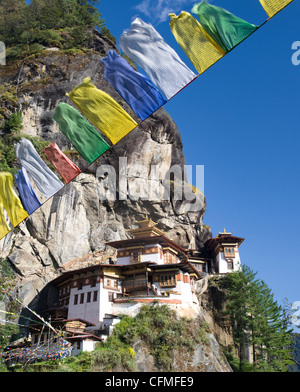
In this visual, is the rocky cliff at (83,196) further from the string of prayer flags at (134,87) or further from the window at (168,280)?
the string of prayer flags at (134,87)

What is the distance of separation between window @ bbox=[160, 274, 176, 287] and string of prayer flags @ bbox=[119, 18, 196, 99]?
1023 inches

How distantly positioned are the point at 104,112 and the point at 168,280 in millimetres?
25342

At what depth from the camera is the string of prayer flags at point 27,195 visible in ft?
48.1

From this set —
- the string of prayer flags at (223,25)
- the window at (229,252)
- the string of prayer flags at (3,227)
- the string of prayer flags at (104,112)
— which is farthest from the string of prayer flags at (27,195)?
the window at (229,252)

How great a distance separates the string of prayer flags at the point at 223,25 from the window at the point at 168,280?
89.3ft

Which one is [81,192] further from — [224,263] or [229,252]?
[229,252]

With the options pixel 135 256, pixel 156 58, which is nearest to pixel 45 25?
pixel 135 256

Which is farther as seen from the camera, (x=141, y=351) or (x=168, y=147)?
(x=168, y=147)

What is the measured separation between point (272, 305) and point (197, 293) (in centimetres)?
927

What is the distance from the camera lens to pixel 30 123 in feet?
147

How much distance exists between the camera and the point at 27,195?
585 inches

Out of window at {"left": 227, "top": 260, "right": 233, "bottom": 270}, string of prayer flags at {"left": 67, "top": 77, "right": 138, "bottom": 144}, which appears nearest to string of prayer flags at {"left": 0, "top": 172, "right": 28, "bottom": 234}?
string of prayer flags at {"left": 67, "top": 77, "right": 138, "bottom": 144}
